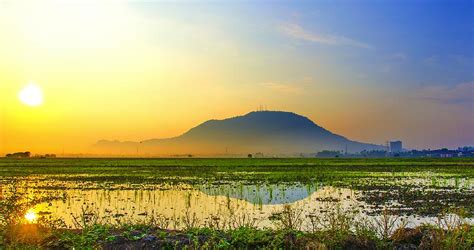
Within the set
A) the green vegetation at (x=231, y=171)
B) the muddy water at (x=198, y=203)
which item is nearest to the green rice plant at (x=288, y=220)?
the muddy water at (x=198, y=203)

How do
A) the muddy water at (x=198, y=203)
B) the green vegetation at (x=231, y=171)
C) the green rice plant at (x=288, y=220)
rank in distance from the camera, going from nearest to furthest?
the green rice plant at (x=288, y=220)
the muddy water at (x=198, y=203)
the green vegetation at (x=231, y=171)


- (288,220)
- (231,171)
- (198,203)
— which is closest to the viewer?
(288,220)

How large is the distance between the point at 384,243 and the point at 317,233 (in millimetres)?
1429

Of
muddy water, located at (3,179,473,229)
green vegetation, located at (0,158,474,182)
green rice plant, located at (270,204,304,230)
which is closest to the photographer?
green rice plant, located at (270,204,304,230)

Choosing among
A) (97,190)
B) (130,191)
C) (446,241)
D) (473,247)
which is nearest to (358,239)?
(446,241)

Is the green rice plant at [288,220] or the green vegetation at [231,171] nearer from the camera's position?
the green rice plant at [288,220]

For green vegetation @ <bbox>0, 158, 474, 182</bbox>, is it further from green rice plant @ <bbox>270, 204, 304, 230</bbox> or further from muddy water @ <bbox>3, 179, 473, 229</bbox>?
green rice plant @ <bbox>270, 204, 304, 230</bbox>

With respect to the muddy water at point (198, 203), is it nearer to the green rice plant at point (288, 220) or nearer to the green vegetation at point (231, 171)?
the green rice plant at point (288, 220)

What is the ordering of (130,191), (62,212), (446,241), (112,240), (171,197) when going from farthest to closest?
1. (130,191)
2. (171,197)
3. (62,212)
4. (112,240)
5. (446,241)

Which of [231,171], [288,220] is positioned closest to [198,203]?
[288,220]

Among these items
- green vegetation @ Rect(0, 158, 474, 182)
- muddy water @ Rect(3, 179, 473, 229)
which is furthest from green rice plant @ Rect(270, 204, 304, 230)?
green vegetation @ Rect(0, 158, 474, 182)

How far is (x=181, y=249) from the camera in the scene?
31.3 feet

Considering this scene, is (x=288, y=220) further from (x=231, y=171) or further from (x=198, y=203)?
(x=231, y=171)

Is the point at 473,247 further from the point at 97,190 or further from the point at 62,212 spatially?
the point at 97,190
